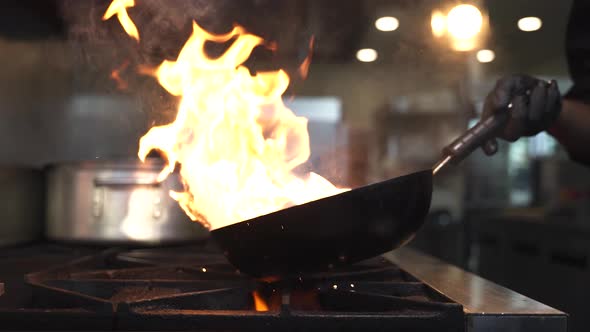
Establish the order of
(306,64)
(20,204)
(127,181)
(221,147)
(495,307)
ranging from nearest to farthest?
(495,307)
(221,147)
(127,181)
(20,204)
(306,64)

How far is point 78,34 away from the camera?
4.22ft

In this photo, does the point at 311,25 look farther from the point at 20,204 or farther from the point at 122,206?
the point at 20,204

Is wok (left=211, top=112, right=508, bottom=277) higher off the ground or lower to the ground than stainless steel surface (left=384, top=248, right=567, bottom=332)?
higher

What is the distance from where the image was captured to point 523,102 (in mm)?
1079

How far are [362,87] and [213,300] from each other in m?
1.55

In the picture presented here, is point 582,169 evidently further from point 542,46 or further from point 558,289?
point 558,289

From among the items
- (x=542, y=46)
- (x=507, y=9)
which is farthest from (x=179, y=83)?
(x=542, y=46)

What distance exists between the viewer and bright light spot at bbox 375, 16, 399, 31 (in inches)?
80.3

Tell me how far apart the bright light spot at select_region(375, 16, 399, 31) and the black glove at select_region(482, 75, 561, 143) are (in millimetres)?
986

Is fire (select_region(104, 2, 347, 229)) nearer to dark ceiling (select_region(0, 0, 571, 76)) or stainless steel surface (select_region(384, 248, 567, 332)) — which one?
dark ceiling (select_region(0, 0, 571, 76))

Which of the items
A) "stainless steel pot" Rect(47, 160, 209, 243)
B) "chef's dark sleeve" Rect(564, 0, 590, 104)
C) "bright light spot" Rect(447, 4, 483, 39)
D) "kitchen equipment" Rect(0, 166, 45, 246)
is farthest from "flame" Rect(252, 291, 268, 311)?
"bright light spot" Rect(447, 4, 483, 39)

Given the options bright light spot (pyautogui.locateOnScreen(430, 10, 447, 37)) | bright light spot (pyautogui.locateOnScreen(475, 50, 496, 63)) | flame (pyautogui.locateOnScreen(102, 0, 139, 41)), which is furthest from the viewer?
bright light spot (pyautogui.locateOnScreen(475, 50, 496, 63))

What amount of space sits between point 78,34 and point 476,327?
1084mm

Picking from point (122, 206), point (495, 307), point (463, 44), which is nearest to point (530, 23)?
point (463, 44)
